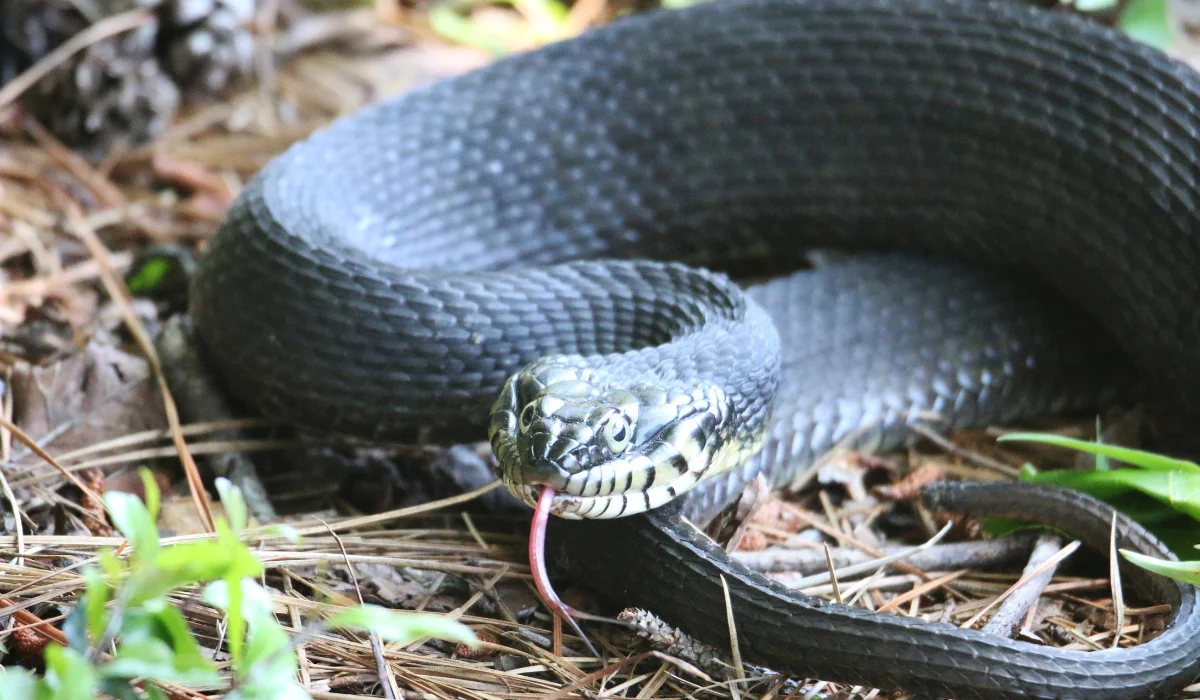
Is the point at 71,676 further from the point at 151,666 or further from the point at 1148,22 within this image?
the point at 1148,22

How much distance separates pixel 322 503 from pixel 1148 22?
12.7 ft

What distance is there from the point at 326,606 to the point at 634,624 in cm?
80

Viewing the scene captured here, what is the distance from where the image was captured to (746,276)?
4867 mm

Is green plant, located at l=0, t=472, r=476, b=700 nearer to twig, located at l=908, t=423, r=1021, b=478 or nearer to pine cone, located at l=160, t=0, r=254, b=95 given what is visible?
twig, located at l=908, t=423, r=1021, b=478

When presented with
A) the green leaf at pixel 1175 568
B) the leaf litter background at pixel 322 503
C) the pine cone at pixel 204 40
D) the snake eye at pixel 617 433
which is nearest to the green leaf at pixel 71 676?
the leaf litter background at pixel 322 503

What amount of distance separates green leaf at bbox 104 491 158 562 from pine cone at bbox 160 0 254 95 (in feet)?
13.1

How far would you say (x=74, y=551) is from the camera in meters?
2.81

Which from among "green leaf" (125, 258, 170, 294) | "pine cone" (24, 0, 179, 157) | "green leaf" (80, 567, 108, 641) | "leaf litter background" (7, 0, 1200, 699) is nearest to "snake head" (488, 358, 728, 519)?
"leaf litter background" (7, 0, 1200, 699)

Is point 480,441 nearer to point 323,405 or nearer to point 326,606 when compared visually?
point 323,405

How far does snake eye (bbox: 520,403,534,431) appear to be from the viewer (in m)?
2.85

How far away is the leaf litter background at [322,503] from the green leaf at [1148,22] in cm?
1

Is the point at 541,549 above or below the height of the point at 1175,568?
below

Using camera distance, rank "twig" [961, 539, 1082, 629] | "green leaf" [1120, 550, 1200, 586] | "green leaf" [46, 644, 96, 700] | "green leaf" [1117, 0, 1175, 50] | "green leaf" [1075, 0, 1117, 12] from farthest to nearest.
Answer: "green leaf" [1117, 0, 1175, 50]
"green leaf" [1075, 0, 1117, 12]
"twig" [961, 539, 1082, 629]
"green leaf" [1120, 550, 1200, 586]
"green leaf" [46, 644, 96, 700]

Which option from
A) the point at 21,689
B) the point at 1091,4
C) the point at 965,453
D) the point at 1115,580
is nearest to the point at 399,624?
the point at 21,689
